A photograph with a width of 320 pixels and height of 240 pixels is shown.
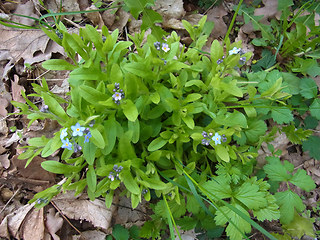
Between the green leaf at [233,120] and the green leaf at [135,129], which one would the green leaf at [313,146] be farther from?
the green leaf at [135,129]

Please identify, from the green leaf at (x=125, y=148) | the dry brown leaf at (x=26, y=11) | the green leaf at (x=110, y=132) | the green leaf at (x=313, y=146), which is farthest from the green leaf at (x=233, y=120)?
the dry brown leaf at (x=26, y=11)

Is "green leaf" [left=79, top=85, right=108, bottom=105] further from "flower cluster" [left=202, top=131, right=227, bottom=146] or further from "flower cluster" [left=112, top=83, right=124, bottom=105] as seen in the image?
"flower cluster" [left=202, top=131, right=227, bottom=146]

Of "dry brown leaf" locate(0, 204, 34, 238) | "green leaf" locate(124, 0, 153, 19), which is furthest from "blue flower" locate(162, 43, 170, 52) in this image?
"dry brown leaf" locate(0, 204, 34, 238)

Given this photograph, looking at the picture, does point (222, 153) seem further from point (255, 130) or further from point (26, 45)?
point (26, 45)

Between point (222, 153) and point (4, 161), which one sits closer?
point (222, 153)

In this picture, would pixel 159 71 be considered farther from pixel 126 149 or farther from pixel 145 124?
pixel 126 149

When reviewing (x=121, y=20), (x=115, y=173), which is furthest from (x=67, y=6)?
(x=115, y=173)

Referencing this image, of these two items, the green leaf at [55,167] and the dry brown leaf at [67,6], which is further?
the dry brown leaf at [67,6]
